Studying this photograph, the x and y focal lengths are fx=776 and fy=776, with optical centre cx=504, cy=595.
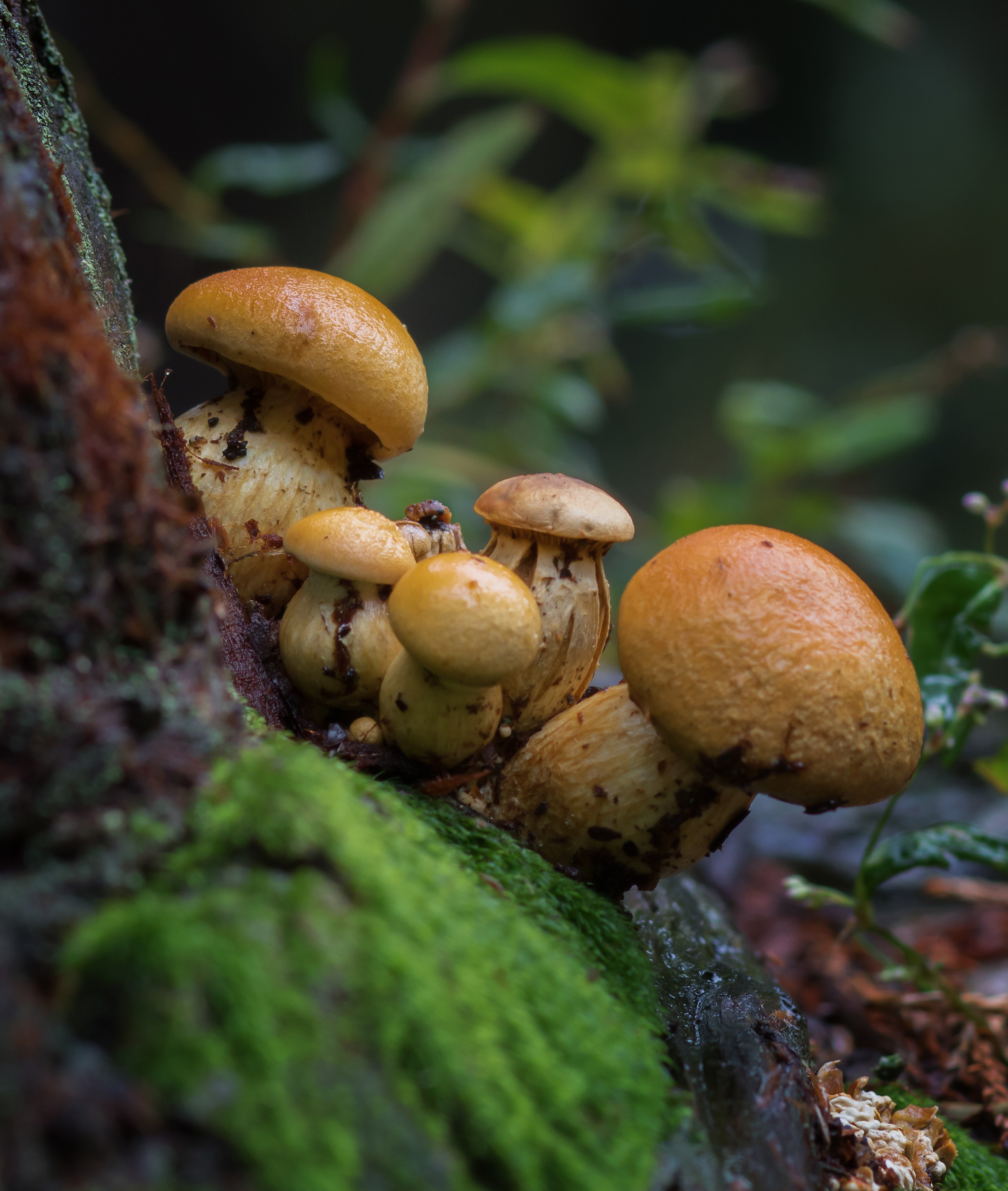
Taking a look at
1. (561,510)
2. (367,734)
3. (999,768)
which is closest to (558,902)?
(367,734)

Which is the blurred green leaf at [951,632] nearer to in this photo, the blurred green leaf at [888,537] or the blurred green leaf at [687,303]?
the blurred green leaf at [687,303]

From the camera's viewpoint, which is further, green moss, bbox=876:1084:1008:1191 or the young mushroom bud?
the young mushroom bud

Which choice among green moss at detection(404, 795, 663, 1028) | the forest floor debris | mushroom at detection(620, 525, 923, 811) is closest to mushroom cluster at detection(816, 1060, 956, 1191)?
the forest floor debris

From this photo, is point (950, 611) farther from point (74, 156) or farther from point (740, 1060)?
point (74, 156)

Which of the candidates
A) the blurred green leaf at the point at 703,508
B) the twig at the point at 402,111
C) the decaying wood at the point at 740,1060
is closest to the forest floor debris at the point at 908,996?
the decaying wood at the point at 740,1060

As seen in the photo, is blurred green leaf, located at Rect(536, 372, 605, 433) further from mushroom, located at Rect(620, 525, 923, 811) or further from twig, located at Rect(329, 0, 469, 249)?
mushroom, located at Rect(620, 525, 923, 811)

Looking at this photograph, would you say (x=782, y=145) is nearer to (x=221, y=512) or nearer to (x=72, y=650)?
(x=221, y=512)

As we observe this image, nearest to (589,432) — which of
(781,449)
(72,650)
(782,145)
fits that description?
(782,145)
